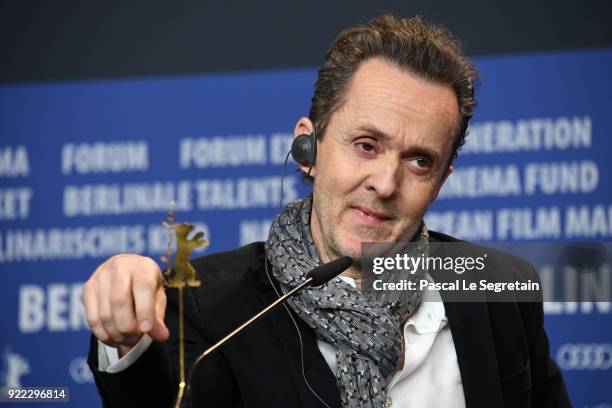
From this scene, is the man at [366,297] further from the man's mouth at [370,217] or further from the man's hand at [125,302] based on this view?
the man's hand at [125,302]

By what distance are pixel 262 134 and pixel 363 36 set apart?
3.75ft

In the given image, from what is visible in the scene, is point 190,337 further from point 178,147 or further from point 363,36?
point 178,147

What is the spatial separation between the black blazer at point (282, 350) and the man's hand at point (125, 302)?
326 millimetres

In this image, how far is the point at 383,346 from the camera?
171 cm

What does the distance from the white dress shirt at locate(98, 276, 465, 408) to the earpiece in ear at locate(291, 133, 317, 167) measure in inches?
10.4

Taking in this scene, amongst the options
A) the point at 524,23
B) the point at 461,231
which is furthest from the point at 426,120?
the point at 524,23

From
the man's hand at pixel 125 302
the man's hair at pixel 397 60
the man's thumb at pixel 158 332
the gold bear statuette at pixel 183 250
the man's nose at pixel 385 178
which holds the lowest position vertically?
the man's thumb at pixel 158 332

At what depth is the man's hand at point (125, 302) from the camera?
1161 millimetres

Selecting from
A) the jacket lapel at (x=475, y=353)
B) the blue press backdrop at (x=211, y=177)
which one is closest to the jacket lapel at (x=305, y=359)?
the jacket lapel at (x=475, y=353)

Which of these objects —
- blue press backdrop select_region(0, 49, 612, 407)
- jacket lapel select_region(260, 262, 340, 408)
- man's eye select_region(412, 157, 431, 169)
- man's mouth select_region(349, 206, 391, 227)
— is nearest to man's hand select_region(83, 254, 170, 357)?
jacket lapel select_region(260, 262, 340, 408)

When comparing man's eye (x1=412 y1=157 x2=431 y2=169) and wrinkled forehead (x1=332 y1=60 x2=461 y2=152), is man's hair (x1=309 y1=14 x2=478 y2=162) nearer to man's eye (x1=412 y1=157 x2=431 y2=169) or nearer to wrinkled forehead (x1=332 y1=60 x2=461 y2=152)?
wrinkled forehead (x1=332 y1=60 x2=461 y2=152)

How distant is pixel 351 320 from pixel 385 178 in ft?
0.93

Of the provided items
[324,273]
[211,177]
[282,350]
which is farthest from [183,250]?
[211,177]

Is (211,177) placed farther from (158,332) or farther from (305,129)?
(158,332)
